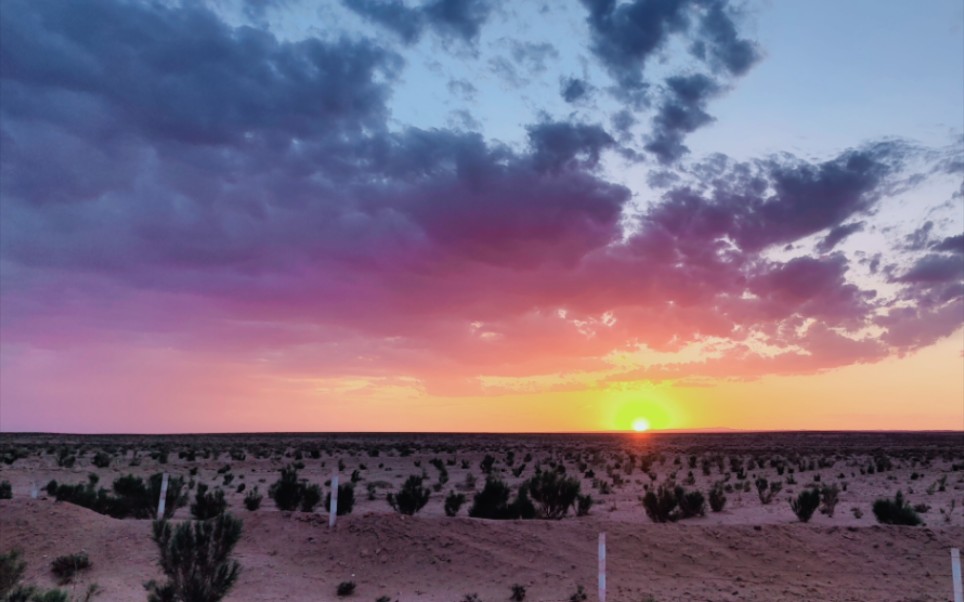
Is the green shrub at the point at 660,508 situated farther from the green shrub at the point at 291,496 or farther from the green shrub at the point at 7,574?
the green shrub at the point at 7,574

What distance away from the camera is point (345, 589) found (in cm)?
1766

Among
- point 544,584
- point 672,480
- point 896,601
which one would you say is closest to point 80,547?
point 544,584

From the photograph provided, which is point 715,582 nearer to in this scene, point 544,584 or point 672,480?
point 544,584

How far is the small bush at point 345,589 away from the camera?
57.8 ft

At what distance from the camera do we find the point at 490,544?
20.3m

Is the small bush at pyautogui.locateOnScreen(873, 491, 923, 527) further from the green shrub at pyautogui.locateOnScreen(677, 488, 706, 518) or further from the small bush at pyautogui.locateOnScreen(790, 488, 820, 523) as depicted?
the green shrub at pyautogui.locateOnScreen(677, 488, 706, 518)

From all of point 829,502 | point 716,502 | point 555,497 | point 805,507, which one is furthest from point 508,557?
point 829,502

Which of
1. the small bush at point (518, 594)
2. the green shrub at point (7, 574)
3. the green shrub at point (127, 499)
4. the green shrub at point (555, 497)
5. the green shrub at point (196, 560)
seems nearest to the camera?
the green shrub at point (7, 574)

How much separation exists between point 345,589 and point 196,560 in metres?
4.93

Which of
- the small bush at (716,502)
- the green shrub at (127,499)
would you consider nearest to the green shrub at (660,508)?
the small bush at (716,502)

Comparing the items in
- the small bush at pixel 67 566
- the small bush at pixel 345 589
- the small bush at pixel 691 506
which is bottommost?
the small bush at pixel 345 589

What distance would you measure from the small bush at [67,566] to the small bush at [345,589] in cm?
655

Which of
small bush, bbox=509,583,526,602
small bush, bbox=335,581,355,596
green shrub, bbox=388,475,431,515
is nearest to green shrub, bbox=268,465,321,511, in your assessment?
green shrub, bbox=388,475,431,515

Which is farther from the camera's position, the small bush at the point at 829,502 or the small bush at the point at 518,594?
the small bush at the point at 829,502
